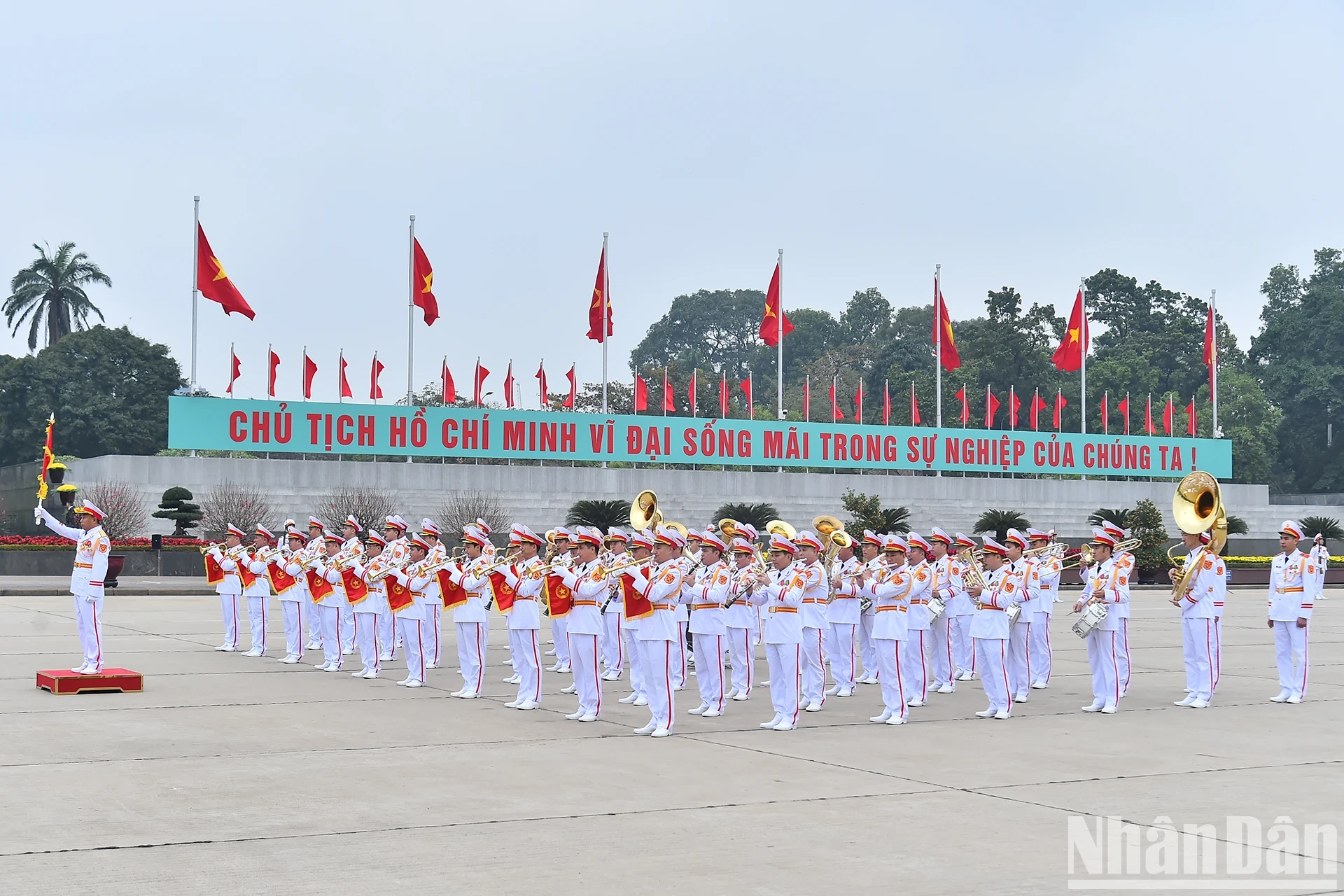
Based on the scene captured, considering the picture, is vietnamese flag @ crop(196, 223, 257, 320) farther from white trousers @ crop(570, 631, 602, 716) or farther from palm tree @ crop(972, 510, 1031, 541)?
white trousers @ crop(570, 631, 602, 716)

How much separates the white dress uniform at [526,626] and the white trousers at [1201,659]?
6.61 m

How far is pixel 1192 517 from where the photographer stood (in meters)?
14.7

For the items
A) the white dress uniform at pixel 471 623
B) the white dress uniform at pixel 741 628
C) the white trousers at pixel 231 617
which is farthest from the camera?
the white trousers at pixel 231 617

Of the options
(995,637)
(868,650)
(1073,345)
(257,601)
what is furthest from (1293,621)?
(1073,345)

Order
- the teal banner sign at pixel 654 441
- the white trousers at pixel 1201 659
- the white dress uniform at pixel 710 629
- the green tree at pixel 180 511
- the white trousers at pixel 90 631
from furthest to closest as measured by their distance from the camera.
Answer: the teal banner sign at pixel 654 441, the green tree at pixel 180 511, the white trousers at pixel 90 631, the white trousers at pixel 1201 659, the white dress uniform at pixel 710 629

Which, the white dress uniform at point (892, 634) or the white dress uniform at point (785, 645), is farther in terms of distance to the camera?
the white dress uniform at point (892, 634)

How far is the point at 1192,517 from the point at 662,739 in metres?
6.39

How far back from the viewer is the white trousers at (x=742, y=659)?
1470 cm

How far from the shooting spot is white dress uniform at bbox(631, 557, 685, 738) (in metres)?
12.2

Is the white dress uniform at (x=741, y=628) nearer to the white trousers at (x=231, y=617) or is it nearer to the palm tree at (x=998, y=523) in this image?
the white trousers at (x=231, y=617)

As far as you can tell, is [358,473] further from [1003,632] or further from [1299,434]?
[1299,434]

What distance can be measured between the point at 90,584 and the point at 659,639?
6.59 metres

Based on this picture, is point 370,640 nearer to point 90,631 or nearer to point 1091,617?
point 90,631

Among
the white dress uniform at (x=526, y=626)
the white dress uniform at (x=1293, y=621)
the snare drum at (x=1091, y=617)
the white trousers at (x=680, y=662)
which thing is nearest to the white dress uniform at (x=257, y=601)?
the white dress uniform at (x=526, y=626)
